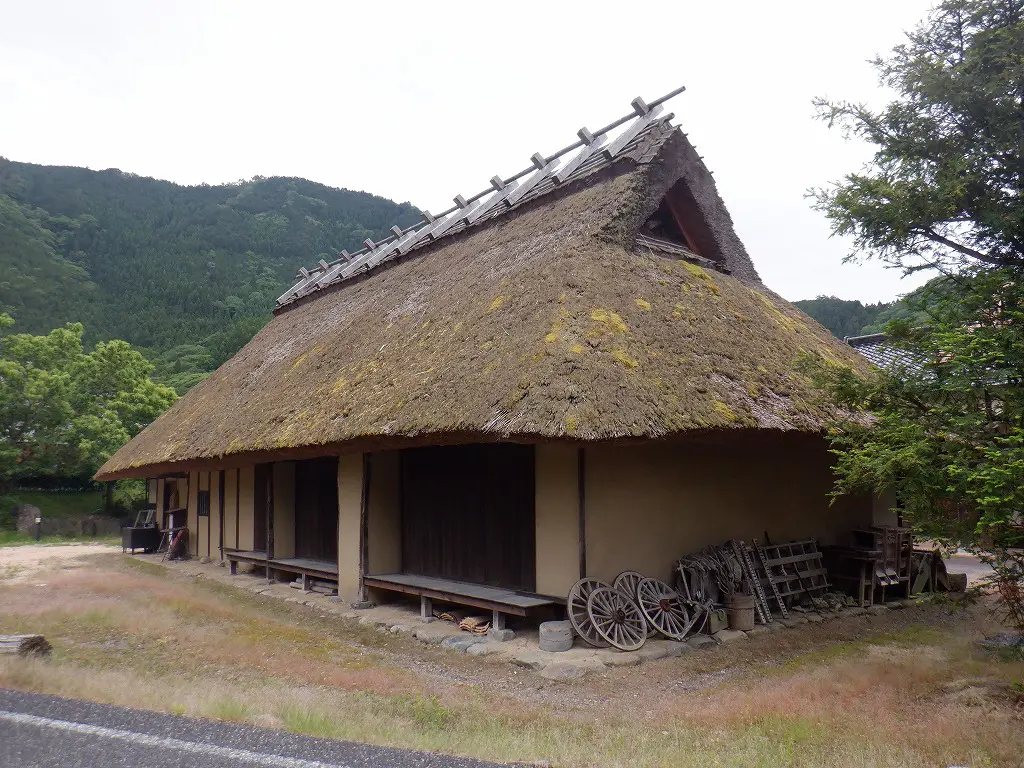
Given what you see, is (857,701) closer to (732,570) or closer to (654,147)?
(732,570)

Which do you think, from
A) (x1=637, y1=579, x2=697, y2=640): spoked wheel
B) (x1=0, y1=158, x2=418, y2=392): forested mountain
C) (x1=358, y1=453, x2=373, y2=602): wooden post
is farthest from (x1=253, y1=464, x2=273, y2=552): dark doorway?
(x1=0, y1=158, x2=418, y2=392): forested mountain

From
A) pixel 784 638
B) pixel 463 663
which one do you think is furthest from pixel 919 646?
pixel 463 663

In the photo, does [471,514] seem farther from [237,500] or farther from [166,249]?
[166,249]

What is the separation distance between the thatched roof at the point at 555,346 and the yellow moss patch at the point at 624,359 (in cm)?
3

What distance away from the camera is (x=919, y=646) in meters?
7.79

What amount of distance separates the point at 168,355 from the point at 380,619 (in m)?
35.7

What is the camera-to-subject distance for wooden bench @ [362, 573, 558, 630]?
7.92 meters

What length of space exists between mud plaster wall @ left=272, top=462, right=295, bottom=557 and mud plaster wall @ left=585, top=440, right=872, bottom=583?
24.2 feet

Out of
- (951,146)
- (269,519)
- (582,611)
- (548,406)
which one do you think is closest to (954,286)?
(951,146)

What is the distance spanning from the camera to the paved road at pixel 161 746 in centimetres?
385

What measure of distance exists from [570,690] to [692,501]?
3416 millimetres

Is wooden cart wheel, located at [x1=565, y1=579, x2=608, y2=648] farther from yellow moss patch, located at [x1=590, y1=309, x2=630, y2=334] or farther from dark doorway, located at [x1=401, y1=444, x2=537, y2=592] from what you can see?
yellow moss patch, located at [x1=590, y1=309, x2=630, y2=334]

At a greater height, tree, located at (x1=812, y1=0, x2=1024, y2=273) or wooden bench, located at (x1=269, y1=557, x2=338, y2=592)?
tree, located at (x1=812, y1=0, x2=1024, y2=273)

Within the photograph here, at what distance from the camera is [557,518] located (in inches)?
316
